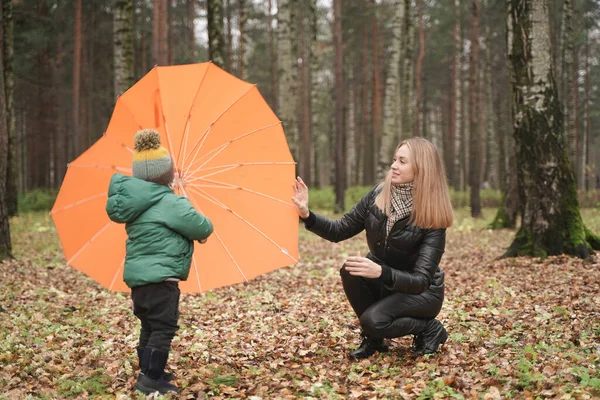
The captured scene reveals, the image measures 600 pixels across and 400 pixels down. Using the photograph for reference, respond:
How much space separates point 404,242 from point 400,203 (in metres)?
0.31

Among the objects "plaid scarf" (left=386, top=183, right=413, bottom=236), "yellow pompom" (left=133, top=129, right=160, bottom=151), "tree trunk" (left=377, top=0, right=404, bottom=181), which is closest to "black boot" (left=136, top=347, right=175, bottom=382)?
"yellow pompom" (left=133, top=129, right=160, bottom=151)

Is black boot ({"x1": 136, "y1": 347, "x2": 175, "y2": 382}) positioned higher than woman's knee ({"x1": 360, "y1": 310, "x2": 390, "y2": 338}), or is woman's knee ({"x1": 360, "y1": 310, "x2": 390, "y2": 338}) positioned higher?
woman's knee ({"x1": 360, "y1": 310, "x2": 390, "y2": 338})

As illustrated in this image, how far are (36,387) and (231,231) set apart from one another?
189cm

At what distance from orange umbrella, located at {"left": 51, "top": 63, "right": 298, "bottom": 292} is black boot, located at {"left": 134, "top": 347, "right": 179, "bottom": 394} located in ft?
1.82

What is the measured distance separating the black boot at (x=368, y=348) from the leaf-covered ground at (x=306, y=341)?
0.24ft

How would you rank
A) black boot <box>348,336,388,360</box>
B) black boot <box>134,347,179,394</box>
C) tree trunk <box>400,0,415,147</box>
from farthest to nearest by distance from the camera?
tree trunk <box>400,0,415,147</box>, black boot <box>348,336,388,360</box>, black boot <box>134,347,179,394</box>

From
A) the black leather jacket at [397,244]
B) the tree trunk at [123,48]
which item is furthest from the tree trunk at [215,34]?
the black leather jacket at [397,244]

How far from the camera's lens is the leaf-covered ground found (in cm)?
391

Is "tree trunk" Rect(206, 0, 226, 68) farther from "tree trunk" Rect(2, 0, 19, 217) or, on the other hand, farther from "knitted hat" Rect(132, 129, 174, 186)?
"knitted hat" Rect(132, 129, 174, 186)

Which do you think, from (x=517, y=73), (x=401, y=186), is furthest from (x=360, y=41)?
(x=401, y=186)

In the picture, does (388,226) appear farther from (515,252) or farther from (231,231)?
(515,252)

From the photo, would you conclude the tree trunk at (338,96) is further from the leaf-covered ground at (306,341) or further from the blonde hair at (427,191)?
the blonde hair at (427,191)

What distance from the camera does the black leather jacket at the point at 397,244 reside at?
13.5ft

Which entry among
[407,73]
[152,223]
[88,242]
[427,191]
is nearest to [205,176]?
[152,223]
